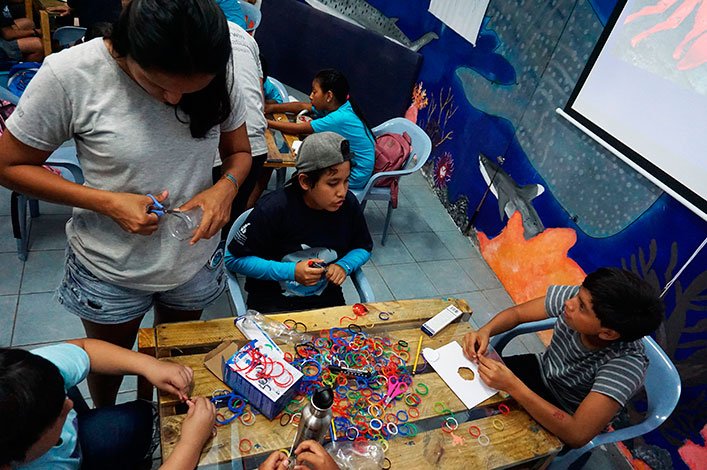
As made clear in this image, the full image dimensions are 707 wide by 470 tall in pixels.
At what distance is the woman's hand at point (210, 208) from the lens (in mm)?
1295

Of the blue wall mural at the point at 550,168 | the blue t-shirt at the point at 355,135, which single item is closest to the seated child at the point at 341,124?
the blue t-shirt at the point at 355,135

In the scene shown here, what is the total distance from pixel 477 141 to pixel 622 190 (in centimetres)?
148

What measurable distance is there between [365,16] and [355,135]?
2.87m

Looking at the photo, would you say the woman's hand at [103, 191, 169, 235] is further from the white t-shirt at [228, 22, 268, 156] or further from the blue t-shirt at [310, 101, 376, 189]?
the blue t-shirt at [310, 101, 376, 189]

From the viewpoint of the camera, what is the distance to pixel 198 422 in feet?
3.91

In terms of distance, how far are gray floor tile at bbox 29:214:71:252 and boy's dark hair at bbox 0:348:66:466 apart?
218 cm

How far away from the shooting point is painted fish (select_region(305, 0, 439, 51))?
505cm

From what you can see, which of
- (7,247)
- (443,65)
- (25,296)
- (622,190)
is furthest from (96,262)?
(443,65)

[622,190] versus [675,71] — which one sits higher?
[675,71]

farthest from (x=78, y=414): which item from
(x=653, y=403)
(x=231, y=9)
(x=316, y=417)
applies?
(x=231, y=9)

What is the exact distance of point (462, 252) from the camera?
392 centimetres

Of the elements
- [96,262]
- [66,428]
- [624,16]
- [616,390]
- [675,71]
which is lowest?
[66,428]

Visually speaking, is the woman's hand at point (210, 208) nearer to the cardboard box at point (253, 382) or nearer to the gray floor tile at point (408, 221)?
the cardboard box at point (253, 382)

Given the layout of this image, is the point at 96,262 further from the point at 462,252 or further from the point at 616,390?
A: the point at 462,252
